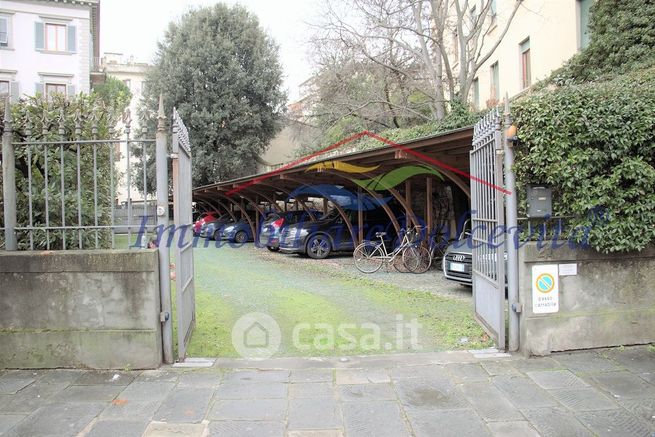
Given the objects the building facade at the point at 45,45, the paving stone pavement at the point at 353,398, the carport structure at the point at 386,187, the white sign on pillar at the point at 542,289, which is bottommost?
the paving stone pavement at the point at 353,398

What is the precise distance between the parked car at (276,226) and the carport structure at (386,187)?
0.87 m

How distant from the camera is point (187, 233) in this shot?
5.04 m

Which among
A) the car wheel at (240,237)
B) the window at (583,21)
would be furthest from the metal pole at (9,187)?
the car wheel at (240,237)

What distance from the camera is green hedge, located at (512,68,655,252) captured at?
14.5 ft

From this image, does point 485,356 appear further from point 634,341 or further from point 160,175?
point 160,175

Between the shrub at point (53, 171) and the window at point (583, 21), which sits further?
the window at point (583, 21)

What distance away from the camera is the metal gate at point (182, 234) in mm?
4551

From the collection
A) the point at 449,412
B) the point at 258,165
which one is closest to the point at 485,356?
the point at 449,412

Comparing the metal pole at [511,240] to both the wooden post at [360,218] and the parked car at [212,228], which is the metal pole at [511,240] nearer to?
the wooden post at [360,218]

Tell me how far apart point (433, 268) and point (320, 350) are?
22.1ft

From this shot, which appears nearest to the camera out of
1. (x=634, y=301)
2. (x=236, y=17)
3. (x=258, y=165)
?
(x=634, y=301)

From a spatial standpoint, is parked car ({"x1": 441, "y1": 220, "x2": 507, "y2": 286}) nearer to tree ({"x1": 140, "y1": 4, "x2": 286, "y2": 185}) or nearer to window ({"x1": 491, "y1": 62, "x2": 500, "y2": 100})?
window ({"x1": 491, "y1": 62, "x2": 500, "y2": 100})

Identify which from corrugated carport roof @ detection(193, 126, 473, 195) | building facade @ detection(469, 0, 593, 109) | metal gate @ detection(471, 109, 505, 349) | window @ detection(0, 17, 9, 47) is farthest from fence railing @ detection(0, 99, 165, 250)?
window @ detection(0, 17, 9, 47)

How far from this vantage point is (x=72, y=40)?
30156 millimetres
